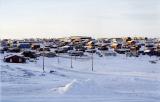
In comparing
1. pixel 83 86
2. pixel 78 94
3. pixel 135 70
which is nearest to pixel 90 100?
pixel 78 94

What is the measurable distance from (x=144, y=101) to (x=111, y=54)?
40.2 metres

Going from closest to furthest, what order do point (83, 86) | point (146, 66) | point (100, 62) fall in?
point (83, 86)
point (146, 66)
point (100, 62)

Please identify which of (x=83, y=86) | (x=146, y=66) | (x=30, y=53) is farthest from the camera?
(x=30, y=53)

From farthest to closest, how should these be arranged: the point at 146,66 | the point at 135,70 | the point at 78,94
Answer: the point at 146,66 → the point at 135,70 → the point at 78,94

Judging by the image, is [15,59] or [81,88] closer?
[81,88]

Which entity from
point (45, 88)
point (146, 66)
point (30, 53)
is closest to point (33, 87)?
point (45, 88)

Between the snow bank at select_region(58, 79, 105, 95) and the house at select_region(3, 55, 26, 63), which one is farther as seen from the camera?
the house at select_region(3, 55, 26, 63)

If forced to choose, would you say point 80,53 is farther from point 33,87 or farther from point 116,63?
→ point 33,87

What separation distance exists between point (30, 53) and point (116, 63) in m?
11.4

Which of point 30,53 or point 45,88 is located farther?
point 30,53

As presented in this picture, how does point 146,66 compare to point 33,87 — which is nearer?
point 33,87

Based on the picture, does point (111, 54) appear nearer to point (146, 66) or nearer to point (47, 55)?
point (47, 55)

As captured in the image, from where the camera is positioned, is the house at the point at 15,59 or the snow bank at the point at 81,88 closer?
the snow bank at the point at 81,88

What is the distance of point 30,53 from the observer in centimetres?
Result: 4822
